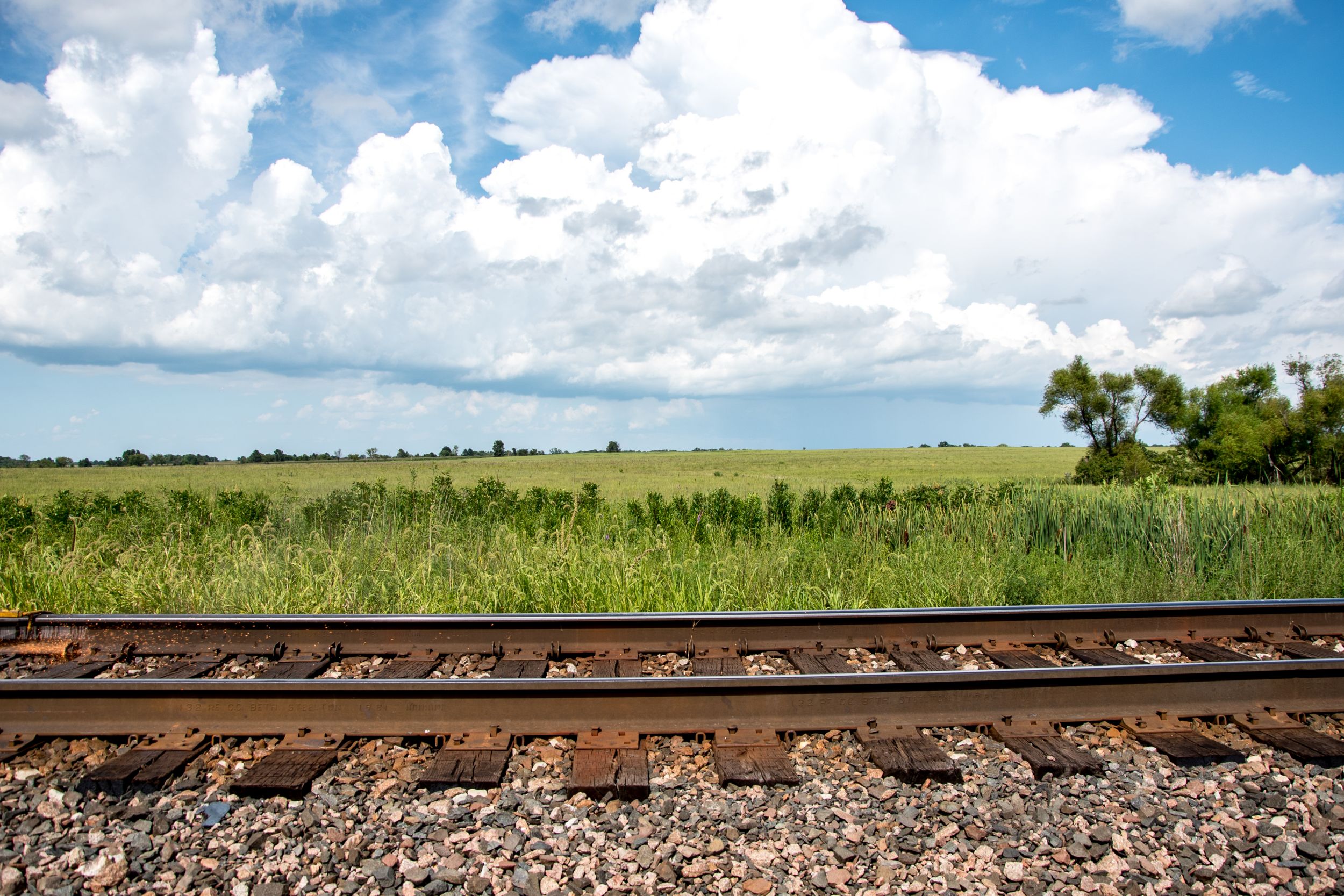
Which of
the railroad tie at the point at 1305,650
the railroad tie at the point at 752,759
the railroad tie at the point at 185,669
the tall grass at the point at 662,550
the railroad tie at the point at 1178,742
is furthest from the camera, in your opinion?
the tall grass at the point at 662,550

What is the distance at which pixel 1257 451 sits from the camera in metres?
34.8

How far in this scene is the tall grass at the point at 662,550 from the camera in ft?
24.7

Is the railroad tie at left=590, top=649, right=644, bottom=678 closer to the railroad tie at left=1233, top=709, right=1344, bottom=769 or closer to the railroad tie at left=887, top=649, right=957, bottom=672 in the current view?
the railroad tie at left=887, top=649, right=957, bottom=672

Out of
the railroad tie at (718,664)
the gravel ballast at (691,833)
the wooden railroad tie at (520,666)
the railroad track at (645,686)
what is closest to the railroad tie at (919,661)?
the railroad track at (645,686)

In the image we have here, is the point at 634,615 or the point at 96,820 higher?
the point at 634,615

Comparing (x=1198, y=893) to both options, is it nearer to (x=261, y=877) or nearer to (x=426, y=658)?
(x=261, y=877)

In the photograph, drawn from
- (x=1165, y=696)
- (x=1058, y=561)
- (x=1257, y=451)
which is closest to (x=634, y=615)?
(x=1165, y=696)

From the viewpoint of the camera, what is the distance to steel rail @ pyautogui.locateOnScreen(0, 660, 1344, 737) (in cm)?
440

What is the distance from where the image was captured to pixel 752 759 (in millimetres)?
4016

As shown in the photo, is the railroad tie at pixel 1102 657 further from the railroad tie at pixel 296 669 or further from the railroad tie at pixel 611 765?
the railroad tie at pixel 296 669

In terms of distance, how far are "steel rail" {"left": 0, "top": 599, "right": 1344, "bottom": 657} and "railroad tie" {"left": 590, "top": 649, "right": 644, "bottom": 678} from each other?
8 centimetres

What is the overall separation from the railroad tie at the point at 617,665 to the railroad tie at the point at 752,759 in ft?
3.72

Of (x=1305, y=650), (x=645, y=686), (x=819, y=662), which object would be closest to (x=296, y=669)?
(x=645, y=686)

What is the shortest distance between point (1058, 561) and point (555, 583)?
5.72 meters
